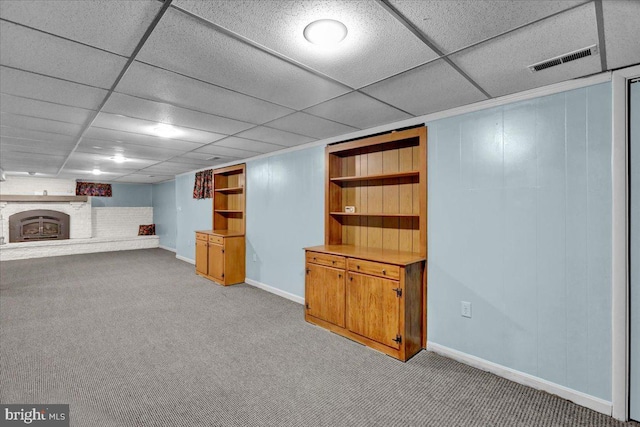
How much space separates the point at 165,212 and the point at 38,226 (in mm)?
3215

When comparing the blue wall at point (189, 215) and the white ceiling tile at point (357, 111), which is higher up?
the white ceiling tile at point (357, 111)

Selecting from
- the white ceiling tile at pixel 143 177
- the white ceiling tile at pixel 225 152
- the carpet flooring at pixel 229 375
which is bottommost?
the carpet flooring at pixel 229 375

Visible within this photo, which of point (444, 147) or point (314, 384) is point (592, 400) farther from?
point (444, 147)

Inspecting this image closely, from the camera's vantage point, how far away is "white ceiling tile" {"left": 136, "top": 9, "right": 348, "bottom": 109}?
1.53 m

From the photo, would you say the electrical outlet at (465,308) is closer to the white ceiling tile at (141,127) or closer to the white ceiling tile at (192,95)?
the white ceiling tile at (192,95)

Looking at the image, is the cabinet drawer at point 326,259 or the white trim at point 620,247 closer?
the white trim at point 620,247

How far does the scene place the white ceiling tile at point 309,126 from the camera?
9.93 feet

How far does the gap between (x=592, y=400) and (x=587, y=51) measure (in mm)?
2235

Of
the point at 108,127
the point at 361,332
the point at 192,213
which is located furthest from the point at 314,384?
the point at 192,213

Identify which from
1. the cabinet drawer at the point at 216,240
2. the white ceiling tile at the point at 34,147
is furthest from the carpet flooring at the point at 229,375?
the white ceiling tile at the point at 34,147

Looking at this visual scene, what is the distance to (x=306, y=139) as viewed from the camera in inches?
156

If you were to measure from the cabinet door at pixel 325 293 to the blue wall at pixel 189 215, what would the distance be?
12.5 ft

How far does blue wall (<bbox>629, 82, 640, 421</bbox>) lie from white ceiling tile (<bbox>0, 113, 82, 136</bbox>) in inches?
185

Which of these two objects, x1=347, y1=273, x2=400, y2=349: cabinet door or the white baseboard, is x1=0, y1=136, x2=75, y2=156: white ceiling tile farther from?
the white baseboard
